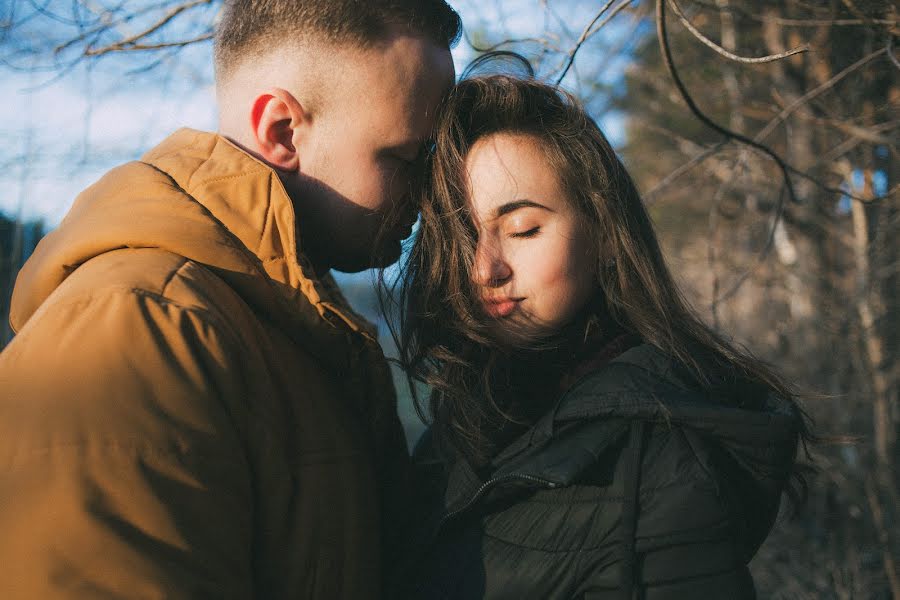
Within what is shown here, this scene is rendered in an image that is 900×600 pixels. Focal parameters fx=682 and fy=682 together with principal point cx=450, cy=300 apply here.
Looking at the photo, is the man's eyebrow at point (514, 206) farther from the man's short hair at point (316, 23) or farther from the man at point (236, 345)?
the man's short hair at point (316, 23)

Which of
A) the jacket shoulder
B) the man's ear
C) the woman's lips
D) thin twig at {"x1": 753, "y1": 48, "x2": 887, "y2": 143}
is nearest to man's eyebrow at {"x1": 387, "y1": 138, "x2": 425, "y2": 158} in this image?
the man's ear

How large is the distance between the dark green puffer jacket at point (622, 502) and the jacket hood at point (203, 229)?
517 mm

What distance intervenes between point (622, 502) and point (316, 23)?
134 centimetres

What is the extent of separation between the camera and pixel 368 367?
1635 mm

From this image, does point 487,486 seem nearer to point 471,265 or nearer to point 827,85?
point 471,265

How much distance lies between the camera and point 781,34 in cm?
454

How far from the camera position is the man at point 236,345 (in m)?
0.98

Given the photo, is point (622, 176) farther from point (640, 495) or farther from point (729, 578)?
point (729, 578)

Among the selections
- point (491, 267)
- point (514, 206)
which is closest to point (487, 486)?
point (491, 267)

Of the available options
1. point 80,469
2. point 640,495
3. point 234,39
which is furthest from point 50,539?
point 234,39

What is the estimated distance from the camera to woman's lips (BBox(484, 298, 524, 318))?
5.91 feet

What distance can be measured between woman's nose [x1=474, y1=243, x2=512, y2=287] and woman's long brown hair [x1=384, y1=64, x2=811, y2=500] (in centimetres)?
5

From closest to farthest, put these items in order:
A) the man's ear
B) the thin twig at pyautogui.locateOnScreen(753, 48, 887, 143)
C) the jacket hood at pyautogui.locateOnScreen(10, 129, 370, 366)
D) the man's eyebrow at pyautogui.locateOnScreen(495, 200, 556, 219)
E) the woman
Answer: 1. the jacket hood at pyautogui.locateOnScreen(10, 129, 370, 366)
2. the woman
3. the man's ear
4. the man's eyebrow at pyautogui.locateOnScreen(495, 200, 556, 219)
5. the thin twig at pyautogui.locateOnScreen(753, 48, 887, 143)

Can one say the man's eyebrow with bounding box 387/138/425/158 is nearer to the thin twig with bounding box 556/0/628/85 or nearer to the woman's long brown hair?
the woman's long brown hair
